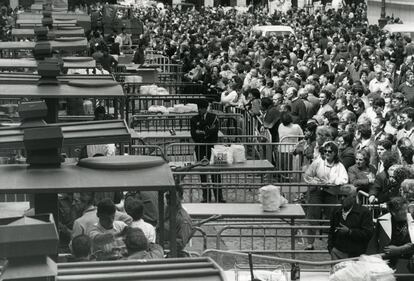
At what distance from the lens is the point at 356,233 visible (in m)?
11.9

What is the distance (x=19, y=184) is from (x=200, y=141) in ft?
36.2

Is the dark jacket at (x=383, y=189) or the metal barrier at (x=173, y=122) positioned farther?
the metal barrier at (x=173, y=122)

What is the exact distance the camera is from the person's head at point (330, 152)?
14.8m

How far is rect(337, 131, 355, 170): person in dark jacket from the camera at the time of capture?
50.9 ft

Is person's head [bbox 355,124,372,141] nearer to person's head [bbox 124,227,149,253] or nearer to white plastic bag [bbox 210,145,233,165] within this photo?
white plastic bag [bbox 210,145,233,165]

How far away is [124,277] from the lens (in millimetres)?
5910

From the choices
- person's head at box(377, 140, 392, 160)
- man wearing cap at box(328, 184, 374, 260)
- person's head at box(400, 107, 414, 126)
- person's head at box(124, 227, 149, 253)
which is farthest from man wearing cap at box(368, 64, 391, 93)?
person's head at box(124, 227, 149, 253)

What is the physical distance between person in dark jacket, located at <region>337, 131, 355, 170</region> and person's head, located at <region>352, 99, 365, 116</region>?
12.5 ft

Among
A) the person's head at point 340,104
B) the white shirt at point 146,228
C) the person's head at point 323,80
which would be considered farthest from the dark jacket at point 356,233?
the person's head at point 323,80

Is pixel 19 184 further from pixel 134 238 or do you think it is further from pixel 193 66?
pixel 193 66

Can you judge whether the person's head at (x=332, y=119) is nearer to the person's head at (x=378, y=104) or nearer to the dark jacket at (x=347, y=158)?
the person's head at (x=378, y=104)

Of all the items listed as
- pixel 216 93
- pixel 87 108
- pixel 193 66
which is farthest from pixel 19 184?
pixel 193 66

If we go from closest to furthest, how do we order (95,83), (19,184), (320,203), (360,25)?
(19,184) < (95,83) < (320,203) < (360,25)

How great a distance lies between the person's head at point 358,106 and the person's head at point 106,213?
34.6ft
